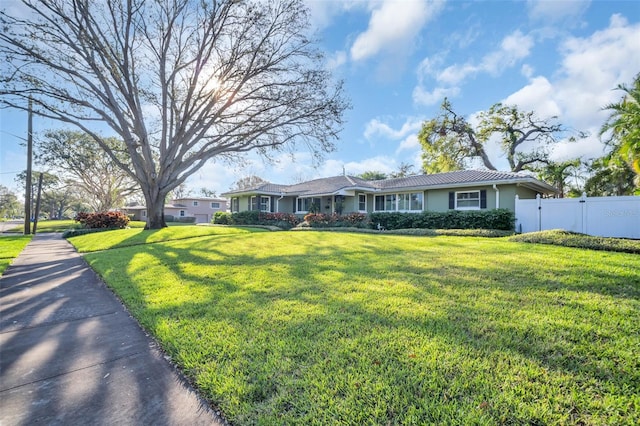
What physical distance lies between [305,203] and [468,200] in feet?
42.0

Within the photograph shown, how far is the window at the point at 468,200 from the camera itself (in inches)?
627

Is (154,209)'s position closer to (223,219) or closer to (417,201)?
(223,219)

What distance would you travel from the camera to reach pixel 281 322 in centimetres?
336

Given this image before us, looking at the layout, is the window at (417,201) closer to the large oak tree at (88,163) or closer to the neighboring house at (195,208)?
the large oak tree at (88,163)

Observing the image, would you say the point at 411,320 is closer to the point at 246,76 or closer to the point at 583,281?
the point at 583,281

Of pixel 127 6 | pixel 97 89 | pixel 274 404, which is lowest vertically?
pixel 274 404

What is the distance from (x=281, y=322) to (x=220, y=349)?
2.50 feet

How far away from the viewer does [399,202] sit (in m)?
19.6

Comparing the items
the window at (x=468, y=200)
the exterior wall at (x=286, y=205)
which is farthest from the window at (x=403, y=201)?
the exterior wall at (x=286, y=205)

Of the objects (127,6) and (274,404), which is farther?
(127,6)

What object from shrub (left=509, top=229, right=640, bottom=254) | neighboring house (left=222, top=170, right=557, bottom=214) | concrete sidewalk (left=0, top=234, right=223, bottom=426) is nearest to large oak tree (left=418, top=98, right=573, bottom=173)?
neighboring house (left=222, top=170, right=557, bottom=214)

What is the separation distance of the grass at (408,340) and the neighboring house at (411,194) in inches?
394

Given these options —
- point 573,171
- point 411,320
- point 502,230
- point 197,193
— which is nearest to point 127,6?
point 411,320

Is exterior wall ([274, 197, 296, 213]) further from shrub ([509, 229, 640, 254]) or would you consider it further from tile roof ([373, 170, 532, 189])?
shrub ([509, 229, 640, 254])
